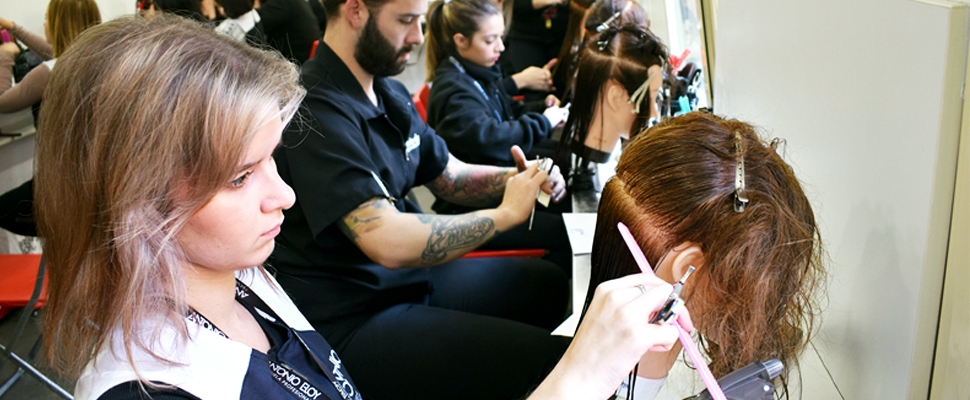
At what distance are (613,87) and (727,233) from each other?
1.22 meters

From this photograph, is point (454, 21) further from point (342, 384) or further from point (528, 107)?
point (342, 384)

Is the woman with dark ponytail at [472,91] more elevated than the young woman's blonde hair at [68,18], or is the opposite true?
the young woman's blonde hair at [68,18]

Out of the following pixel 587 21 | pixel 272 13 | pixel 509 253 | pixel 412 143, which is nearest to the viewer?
pixel 412 143

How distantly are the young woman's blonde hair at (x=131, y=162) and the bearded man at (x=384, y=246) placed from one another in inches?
24.2

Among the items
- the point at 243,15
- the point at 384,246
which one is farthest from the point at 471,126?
the point at 243,15

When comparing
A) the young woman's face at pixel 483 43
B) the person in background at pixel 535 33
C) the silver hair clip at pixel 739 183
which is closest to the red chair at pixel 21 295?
the young woman's face at pixel 483 43

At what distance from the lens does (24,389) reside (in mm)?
2471

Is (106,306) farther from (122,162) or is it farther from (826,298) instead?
(826,298)

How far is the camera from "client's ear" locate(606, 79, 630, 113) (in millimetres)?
2068

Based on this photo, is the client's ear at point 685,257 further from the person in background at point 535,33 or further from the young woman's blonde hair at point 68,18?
the young woman's blonde hair at point 68,18

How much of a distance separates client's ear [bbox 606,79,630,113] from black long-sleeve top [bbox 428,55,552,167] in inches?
22.5

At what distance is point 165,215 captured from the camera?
29.9 inches

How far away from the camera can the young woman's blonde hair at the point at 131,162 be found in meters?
0.72

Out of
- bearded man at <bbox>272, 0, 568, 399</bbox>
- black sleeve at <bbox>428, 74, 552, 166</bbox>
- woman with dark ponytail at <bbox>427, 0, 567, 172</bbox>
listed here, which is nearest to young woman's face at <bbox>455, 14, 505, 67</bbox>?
woman with dark ponytail at <bbox>427, 0, 567, 172</bbox>
